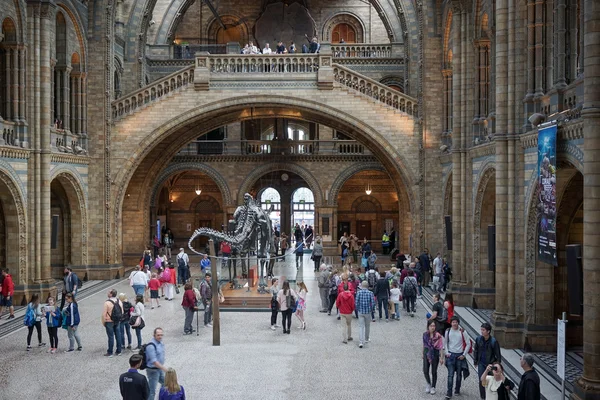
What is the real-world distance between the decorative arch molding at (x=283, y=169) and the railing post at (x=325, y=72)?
953cm

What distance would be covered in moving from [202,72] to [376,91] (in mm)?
6880

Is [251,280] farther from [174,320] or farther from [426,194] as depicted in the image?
[426,194]

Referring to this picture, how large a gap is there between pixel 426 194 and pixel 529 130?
10.6 metres

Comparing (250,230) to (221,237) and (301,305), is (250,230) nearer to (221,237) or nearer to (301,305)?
(221,237)

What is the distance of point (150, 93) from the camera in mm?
25500

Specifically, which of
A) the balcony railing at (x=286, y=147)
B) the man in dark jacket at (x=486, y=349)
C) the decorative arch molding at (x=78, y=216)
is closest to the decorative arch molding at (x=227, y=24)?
the balcony railing at (x=286, y=147)

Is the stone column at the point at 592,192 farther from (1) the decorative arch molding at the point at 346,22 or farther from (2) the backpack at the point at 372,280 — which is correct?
(1) the decorative arch molding at the point at 346,22

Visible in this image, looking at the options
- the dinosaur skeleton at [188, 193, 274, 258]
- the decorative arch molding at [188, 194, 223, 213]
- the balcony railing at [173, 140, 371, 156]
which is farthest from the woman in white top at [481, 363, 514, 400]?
the decorative arch molding at [188, 194, 223, 213]

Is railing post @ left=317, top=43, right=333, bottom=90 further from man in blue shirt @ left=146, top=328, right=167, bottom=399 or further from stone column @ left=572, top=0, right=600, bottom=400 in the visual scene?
man in blue shirt @ left=146, top=328, right=167, bottom=399

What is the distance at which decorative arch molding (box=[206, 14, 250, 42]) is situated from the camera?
37219 mm

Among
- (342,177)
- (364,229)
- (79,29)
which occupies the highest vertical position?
(79,29)

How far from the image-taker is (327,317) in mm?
17672

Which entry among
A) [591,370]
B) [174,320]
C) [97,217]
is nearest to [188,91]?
[97,217]

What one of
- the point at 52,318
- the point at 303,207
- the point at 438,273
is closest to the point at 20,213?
the point at 52,318
